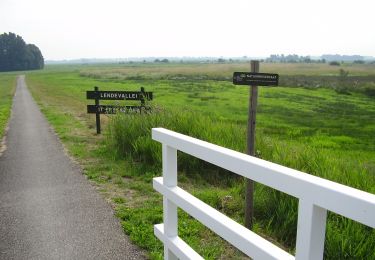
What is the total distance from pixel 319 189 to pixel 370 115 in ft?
90.4

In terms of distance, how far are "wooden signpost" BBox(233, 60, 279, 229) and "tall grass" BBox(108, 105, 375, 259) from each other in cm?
24

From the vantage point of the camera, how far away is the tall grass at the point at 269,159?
3854 millimetres

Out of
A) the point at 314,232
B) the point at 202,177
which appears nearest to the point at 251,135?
the point at 202,177

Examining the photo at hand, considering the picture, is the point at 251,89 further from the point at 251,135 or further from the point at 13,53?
the point at 13,53

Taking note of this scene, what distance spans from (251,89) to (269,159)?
8.12 feet

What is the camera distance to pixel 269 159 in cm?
688

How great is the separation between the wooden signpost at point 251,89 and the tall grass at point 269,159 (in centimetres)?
24

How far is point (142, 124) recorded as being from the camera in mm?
8398

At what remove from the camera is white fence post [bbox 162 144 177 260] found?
256cm

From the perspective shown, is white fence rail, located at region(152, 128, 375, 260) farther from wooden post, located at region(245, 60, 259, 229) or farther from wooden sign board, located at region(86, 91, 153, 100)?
wooden sign board, located at region(86, 91, 153, 100)

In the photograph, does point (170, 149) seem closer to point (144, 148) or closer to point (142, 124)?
point (144, 148)

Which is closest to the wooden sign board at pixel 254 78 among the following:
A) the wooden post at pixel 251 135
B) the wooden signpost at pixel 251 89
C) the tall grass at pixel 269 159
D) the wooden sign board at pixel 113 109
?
the wooden signpost at pixel 251 89

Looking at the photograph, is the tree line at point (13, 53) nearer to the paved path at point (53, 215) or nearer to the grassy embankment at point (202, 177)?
the grassy embankment at point (202, 177)

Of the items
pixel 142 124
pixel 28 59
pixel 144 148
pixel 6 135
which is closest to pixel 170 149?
pixel 144 148
